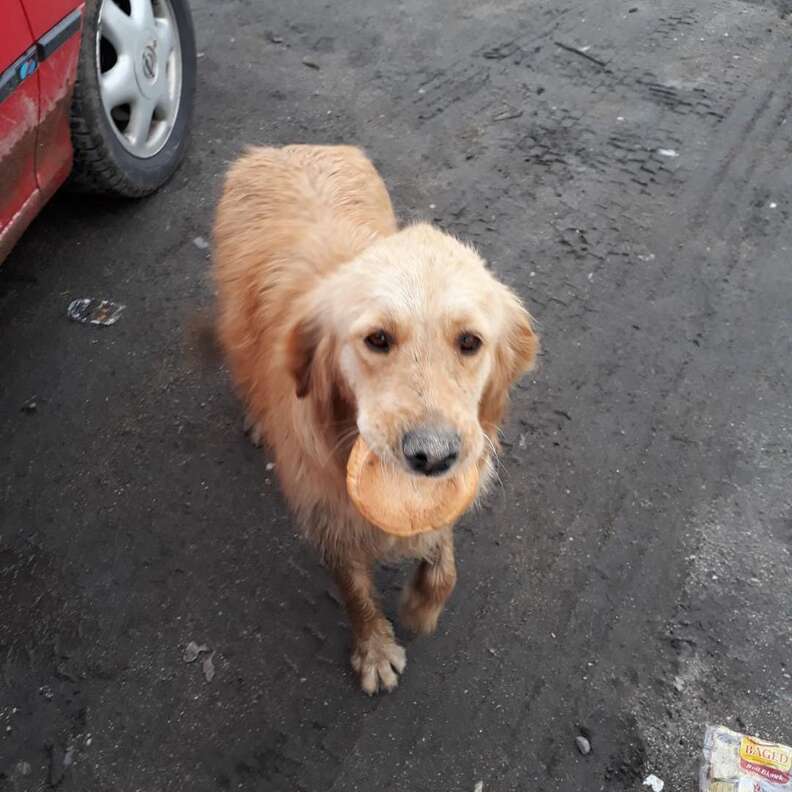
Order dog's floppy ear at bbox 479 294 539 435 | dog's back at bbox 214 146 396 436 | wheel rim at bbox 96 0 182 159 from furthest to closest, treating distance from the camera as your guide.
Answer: wheel rim at bbox 96 0 182 159, dog's back at bbox 214 146 396 436, dog's floppy ear at bbox 479 294 539 435

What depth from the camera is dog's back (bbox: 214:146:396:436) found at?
2.71 metres

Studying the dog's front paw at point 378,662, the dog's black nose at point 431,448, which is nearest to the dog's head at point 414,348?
the dog's black nose at point 431,448

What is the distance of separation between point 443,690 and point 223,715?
0.77 meters

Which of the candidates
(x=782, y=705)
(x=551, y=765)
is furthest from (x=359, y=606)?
(x=782, y=705)

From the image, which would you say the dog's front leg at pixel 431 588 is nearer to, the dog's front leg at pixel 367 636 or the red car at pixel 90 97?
the dog's front leg at pixel 367 636

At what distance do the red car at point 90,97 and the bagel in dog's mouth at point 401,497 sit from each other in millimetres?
2137

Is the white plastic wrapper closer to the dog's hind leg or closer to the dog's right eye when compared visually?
the dog's right eye

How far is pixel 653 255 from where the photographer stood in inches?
166

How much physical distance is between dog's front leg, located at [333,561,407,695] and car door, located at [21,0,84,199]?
2356 millimetres

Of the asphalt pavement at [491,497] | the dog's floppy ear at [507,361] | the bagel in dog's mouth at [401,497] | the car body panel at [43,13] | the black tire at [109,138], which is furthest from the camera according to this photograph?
the black tire at [109,138]

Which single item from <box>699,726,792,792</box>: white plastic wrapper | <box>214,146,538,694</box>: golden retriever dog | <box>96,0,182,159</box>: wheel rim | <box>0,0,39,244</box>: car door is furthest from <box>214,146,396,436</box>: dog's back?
<box>699,726,792,792</box>: white plastic wrapper

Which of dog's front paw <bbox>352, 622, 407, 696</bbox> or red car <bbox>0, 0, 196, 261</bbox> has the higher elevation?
red car <bbox>0, 0, 196, 261</bbox>

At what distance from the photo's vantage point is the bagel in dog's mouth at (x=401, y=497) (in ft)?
6.99

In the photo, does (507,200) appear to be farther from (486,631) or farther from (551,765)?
(551,765)
